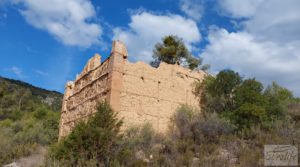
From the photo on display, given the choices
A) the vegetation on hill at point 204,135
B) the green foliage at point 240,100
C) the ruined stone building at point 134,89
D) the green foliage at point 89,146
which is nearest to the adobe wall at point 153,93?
the ruined stone building at point 134,89

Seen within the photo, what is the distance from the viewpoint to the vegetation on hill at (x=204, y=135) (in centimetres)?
1139

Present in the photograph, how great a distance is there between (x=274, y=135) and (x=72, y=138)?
8.90m

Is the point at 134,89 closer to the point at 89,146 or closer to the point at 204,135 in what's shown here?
the point at 204,135

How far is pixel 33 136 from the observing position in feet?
→ 75.2

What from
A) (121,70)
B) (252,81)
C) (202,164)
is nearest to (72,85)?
(121,70)

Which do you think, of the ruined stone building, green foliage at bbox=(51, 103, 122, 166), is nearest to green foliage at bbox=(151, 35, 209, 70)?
the ruined stone building

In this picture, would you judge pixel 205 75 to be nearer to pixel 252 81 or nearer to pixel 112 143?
pixel 252 81

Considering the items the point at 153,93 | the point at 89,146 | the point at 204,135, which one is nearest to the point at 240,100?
the point at 204,135

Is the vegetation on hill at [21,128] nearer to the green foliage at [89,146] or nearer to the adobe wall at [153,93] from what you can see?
the green foliage at [89,146]

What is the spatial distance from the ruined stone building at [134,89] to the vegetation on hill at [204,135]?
81 centimetres

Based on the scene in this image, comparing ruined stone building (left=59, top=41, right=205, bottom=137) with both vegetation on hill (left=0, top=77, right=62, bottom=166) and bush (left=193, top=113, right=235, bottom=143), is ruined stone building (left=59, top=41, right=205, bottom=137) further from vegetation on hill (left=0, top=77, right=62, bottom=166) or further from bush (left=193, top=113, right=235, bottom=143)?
vegetation on hill (left=0, top=77, right=62, bottom=166)

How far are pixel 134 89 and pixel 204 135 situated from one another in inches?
183

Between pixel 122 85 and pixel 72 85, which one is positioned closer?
pixel 122 85

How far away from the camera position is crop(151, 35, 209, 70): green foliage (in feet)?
90.2
